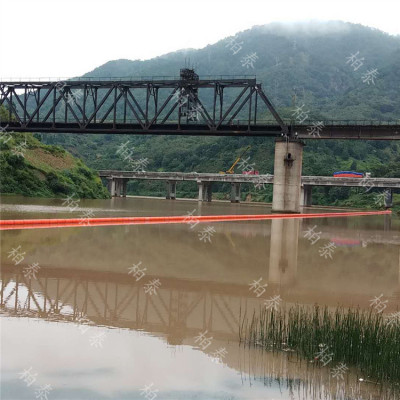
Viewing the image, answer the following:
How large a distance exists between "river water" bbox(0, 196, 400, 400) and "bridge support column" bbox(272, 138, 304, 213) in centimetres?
3980

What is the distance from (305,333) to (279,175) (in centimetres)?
5409

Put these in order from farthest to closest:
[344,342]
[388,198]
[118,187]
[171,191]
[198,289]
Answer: [118,187]
[171,191]
[388,198]
[198,289]
[344,342]

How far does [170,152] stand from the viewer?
19725 centimetres

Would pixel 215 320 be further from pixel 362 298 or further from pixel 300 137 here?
pixel 300 137

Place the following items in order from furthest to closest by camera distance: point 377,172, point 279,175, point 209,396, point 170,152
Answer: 1. point 170,152
2. point 377,172
3. point 279,175
4. point 209,396

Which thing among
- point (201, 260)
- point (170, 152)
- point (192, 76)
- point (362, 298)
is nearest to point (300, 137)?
point (192, 76)

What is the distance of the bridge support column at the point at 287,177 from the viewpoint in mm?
62062

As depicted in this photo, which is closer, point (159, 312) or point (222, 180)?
point (159, 312)

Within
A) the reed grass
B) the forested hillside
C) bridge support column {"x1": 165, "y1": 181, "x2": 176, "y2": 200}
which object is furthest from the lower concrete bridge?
the reed grass

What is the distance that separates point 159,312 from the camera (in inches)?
416

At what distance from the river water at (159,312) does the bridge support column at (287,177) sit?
39.8 meters

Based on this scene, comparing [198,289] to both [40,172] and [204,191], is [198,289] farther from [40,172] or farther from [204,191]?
[204,191]

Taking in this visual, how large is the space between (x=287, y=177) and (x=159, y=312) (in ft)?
173

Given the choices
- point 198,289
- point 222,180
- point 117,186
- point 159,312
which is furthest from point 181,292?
point 117,186
